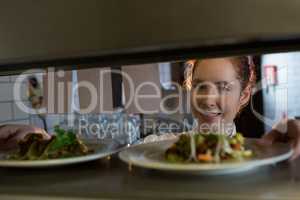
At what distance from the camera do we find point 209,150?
0.49 m

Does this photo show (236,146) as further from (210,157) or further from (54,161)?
(54,161)

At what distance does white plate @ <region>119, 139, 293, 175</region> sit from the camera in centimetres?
45

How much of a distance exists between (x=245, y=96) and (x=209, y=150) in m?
0.35

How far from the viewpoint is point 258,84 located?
32.2 inches

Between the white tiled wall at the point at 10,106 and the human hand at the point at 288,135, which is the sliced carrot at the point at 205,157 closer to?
the human hand at the point at 288,135

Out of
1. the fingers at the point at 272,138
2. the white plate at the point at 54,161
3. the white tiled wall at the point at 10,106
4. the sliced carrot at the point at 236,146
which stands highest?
the white tiled wall at the point at 10,106

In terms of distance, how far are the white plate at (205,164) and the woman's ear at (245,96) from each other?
0.20 meters

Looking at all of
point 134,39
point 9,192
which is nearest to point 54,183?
point 9,192

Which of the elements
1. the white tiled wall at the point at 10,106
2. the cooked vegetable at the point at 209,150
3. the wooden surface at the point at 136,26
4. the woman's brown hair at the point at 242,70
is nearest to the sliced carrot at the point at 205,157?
the cooked vegetable at the point at 209,150

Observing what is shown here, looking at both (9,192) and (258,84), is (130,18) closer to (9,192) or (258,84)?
(9,192)

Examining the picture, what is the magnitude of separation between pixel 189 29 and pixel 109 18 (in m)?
0.11

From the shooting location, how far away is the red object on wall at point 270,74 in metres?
0.76

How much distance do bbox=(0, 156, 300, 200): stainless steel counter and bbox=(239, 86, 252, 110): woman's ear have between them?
0.28 metres

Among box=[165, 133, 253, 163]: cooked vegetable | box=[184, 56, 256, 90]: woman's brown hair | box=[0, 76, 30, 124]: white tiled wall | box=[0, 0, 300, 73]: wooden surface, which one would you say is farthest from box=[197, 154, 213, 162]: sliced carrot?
box=[0, 76, 30, 124]: white tiled wall
